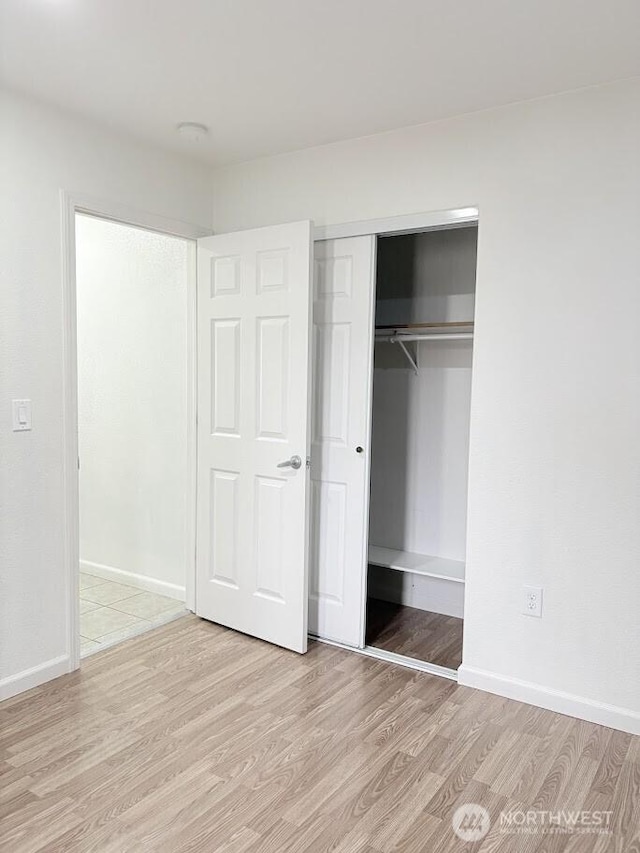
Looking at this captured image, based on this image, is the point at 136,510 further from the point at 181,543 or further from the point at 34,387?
the point at 34,387

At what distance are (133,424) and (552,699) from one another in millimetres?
2747

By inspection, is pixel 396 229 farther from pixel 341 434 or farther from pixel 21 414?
pixel 21 414

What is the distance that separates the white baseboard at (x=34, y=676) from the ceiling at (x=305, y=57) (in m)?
2.37

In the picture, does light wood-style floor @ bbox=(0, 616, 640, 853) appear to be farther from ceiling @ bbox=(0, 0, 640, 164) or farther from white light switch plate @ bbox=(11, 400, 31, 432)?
ceiling @ bbox=(0, 0, 640, 164)

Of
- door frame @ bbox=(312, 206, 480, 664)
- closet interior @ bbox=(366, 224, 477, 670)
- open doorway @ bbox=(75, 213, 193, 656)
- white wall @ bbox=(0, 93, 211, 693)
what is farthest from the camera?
open doorway @ bbox=(75, 213, 193, 656)

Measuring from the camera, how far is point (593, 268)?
2547 millimetres

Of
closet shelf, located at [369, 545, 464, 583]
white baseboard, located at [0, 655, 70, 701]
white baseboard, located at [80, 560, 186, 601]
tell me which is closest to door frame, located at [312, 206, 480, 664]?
closet shelf, located at [369, 545, 464, 583]

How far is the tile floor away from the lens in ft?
11.1

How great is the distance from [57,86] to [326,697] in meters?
2.67

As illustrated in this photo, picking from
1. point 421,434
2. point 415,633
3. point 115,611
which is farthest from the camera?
point 421,434

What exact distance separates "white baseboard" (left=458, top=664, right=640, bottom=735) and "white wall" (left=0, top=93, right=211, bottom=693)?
182 cm

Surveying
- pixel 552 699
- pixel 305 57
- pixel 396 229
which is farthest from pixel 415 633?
pixel 305 57

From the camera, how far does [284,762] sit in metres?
2.30

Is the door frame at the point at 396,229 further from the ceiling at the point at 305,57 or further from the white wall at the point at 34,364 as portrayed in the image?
the white wall at the point at 34,364
